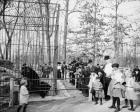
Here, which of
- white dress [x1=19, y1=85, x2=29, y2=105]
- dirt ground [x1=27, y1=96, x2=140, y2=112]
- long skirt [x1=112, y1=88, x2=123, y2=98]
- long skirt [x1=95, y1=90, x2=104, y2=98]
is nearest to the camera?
white dress [x1=19, y1=85, x2=29, y2=105]

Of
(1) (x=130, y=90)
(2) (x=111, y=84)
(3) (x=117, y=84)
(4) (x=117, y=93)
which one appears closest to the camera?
(4) (x=117, y=93)

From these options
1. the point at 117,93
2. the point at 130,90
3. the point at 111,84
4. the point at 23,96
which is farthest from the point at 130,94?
the point at 23,96

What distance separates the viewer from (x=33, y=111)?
30.9 feet

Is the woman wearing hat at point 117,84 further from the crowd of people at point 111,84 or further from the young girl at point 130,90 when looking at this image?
the young girl at point 130,90

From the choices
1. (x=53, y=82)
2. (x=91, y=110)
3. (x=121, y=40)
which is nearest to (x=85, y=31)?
(x=121, y=40)

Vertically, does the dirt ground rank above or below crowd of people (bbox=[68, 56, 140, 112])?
below

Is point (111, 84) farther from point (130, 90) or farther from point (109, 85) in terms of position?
point (130, 90)

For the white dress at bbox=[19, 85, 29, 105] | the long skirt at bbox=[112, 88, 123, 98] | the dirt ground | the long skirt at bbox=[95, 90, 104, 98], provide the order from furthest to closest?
the long skirt at bbox=[95, 90, 104, 98] < the dirt ground < the long skirt at bbox=[112, 88, 123, 98] < the white dress at bbox=[19, 85, 29, 105]

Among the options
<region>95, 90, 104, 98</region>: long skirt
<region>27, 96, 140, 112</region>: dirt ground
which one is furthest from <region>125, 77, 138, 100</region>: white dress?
<region>95, 90, 104, 98</region>: long skirt

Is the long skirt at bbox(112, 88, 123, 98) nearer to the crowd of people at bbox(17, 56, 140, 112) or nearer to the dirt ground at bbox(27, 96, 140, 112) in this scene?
the crowd of people at bbox(17, 56, 140, 112)

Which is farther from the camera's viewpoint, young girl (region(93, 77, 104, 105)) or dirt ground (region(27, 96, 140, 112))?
young girl (region(93, 77, 104, 105))

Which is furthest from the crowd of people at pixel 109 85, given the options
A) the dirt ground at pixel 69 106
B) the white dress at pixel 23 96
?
the dirt ground at pixel 69 106

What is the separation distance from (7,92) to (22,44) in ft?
7.62

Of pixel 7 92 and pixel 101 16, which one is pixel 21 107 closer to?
pixel 7 92
